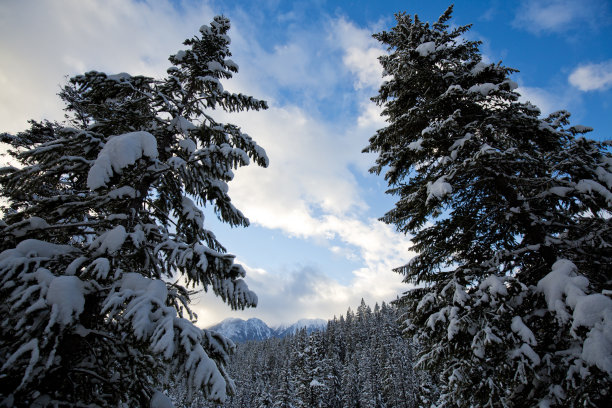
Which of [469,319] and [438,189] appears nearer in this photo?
[469,319]

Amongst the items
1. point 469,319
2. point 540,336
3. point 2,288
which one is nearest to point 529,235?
point 540,336

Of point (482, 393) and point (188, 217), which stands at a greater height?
point (188, 217)

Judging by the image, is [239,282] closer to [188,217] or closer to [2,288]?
[188,217]

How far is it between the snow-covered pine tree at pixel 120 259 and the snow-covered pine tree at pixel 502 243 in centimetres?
452

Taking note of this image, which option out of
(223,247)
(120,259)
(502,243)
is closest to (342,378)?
(502,243)

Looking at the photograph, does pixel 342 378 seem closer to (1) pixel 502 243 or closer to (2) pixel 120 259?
(1) pixel 502 243

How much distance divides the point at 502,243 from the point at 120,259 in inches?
343

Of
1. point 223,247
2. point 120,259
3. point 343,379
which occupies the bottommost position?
→ point 120,259

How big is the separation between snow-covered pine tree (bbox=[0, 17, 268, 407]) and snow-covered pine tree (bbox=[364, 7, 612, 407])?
4515 mm

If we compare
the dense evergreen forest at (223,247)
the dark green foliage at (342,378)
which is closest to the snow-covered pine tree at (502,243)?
the dense evergreen forest at (223,247)

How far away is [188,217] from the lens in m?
5.31

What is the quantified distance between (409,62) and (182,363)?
9796mm

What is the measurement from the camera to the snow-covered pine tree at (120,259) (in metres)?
3.07

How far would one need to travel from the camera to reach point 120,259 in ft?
14.1
